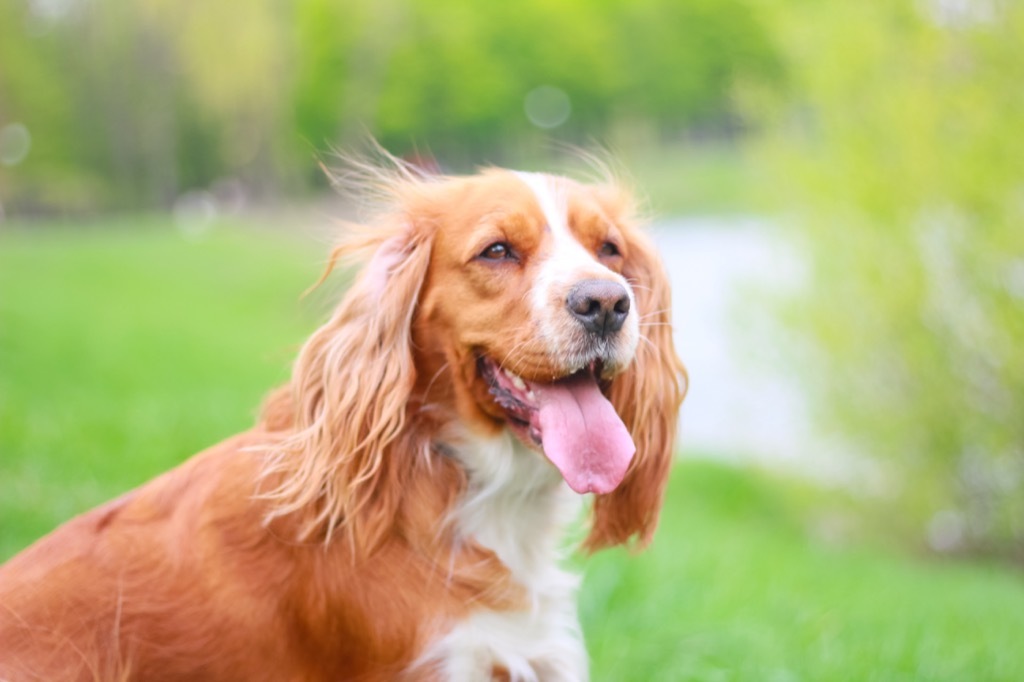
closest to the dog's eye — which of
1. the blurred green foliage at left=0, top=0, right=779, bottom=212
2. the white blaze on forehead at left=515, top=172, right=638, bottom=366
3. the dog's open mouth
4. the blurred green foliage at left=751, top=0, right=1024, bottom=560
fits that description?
the white blaze on forehead at left=515, top=172, right=638, bottom=366

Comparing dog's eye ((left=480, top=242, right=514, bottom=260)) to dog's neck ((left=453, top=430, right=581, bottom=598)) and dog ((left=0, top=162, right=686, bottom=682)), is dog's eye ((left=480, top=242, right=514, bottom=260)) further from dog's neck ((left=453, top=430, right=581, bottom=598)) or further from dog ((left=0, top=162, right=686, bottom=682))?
dog's neck ((left=453, top=430, right=581, bottom=598))

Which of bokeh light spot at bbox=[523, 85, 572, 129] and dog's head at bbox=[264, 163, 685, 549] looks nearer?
dog's head at bbox=[264, 163, 685, 549]

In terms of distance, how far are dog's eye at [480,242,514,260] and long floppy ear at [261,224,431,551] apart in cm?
19

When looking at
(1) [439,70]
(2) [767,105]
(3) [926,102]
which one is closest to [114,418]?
(2) [767,105]

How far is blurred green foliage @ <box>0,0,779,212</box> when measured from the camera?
25.6 m

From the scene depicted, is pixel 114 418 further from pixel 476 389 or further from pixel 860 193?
pixel 860 193

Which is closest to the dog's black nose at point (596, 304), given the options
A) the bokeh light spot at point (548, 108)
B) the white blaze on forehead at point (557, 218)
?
the white blaze on forehead at point (557, 218)

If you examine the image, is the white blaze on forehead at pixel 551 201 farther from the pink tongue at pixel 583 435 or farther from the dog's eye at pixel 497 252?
the pink tongue at pixel 583 435

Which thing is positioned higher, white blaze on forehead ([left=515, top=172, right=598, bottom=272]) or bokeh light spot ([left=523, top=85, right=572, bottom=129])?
bokeh light spot ([left=523, top=85, right=572, bottom=129])

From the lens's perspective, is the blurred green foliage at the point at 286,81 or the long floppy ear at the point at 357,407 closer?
the long floppy ear at the point at 357,407

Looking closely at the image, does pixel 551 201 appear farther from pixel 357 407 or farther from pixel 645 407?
pixel 357 407

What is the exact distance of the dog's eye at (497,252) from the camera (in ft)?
9.30

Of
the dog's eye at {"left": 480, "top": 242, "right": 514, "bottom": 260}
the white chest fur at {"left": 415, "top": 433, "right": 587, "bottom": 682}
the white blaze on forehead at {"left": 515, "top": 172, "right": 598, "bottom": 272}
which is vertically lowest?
the white chest fur at {"left": 415, "top": 433, "right": 587, "bottom": 682}

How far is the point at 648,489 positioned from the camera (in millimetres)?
3170
